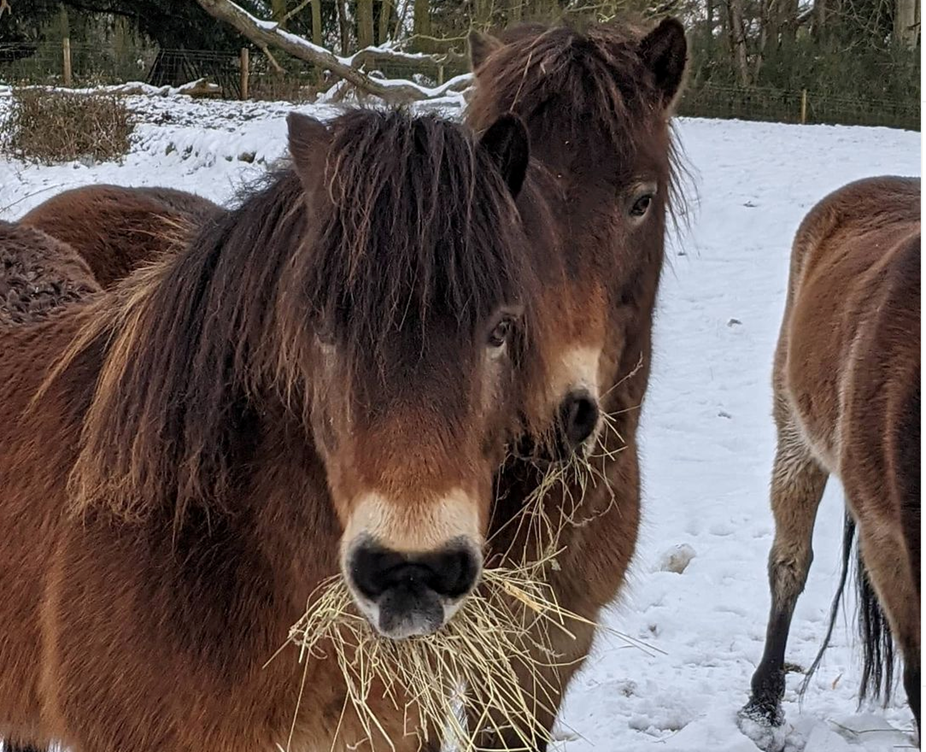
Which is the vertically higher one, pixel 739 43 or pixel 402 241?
pixel 739 43

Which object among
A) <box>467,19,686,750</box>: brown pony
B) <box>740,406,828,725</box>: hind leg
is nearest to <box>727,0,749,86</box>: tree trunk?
<box>740,406,828,725</box>: hind leg

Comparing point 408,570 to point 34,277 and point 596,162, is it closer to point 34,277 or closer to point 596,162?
point 596,162

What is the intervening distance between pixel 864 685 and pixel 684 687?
0.69 meters

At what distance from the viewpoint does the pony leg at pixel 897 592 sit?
3.17m

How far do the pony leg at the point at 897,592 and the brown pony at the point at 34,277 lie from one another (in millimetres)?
2687

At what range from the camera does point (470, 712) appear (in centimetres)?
261

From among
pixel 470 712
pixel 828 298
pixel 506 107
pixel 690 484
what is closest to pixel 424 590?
pixel 470 712

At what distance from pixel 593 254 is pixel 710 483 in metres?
3.66

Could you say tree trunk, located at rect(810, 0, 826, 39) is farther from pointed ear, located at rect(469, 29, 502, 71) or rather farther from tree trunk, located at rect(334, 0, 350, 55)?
pointed ear, located at rect(469, 29, 502, 71)

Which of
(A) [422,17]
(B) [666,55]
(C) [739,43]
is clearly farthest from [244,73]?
(B) [666,55]

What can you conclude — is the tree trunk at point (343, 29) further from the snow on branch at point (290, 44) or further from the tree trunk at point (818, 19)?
the snow on branch at point (290, 44)

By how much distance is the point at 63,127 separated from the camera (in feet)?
44.8

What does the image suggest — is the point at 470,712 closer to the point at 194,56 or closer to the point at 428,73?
the point at 428,73

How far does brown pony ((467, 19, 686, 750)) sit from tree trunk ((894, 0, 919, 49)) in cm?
1919
